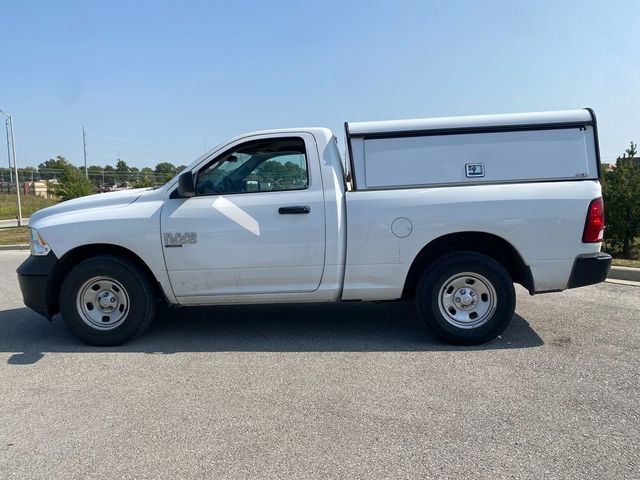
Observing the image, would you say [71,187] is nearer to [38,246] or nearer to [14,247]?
[14,247]

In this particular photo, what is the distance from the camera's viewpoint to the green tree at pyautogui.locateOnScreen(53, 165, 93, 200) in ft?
81.2

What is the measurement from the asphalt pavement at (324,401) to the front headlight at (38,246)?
95 centimetres

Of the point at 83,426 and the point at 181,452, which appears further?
the point at 83,426

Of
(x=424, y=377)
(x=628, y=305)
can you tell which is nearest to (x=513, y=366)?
(x=424, y=377)

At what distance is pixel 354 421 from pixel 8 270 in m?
9.20

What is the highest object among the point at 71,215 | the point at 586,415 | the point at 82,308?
the point at 71,215

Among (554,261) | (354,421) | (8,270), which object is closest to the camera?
(354,421)

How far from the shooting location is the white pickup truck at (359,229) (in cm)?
449

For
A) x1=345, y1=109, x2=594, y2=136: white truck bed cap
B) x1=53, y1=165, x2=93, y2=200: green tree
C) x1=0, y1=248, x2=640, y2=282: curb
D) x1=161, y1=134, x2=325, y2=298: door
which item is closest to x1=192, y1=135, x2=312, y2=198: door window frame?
x1=161, y1=134, x2=325, y2=298: door

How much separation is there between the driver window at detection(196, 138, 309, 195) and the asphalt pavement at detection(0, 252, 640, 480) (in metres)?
1.53

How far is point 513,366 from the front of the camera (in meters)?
4.14

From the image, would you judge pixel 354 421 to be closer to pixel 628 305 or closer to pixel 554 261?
pixel 554 261

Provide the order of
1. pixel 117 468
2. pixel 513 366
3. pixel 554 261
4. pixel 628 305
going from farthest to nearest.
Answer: pixel 628 305 → pixel 554 261 → pixel 513 366 → pixel 117 468

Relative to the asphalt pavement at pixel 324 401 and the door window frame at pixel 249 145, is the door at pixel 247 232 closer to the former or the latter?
the door window frame at pixel 249 145
